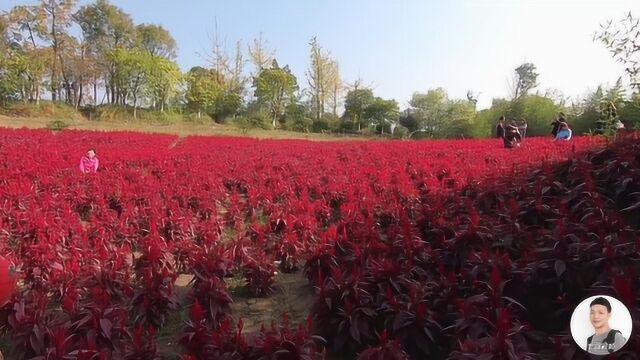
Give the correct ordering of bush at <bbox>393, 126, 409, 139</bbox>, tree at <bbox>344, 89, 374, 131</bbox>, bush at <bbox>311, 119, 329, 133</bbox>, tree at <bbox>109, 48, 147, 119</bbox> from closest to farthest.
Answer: bush at <bbox>393, 126, 409, 139</bbox>, tree at <bbox>109, 48, 147, 119</bbox>, bush at <bbox>311, 119, 329, 133</bbox>, tree at <bbox>344, 89, 374, 131</bbox>

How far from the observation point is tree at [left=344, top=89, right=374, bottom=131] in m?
39.5

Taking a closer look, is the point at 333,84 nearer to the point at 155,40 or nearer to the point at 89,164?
the point at 155,40

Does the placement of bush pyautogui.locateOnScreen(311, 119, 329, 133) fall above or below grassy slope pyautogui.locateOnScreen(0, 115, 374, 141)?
above

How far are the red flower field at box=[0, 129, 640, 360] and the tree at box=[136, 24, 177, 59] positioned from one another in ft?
133

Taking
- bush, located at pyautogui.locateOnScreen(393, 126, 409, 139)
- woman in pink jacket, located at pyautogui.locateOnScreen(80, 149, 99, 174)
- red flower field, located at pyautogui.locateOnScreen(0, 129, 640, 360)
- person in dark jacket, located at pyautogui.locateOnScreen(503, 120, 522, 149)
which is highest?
bush, located at pyautogui.locateOnScreen(393, 126, 409, 139)

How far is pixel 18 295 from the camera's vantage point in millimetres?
3189

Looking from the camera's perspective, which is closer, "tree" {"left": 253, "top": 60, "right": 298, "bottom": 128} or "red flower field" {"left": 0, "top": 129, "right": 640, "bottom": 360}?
"red flower field" {"left": 0, "top": 129, "right": 640, "bottom": 360}

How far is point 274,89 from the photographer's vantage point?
40188 mm

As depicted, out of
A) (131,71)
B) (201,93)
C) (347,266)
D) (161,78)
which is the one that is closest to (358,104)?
(201,93)

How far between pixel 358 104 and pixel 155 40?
1919 cm

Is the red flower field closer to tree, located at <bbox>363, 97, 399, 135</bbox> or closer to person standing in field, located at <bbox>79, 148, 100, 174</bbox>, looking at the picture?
person standing in field, located at <bbox>79, 148, 100, 174</bbox>

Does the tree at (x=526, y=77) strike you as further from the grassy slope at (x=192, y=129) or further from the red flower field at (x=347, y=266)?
the red flower field at (x=347, y=266)

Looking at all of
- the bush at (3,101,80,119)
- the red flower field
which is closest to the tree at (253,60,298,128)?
the bush at (3,101,80,119)

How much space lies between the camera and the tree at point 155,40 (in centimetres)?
4275
